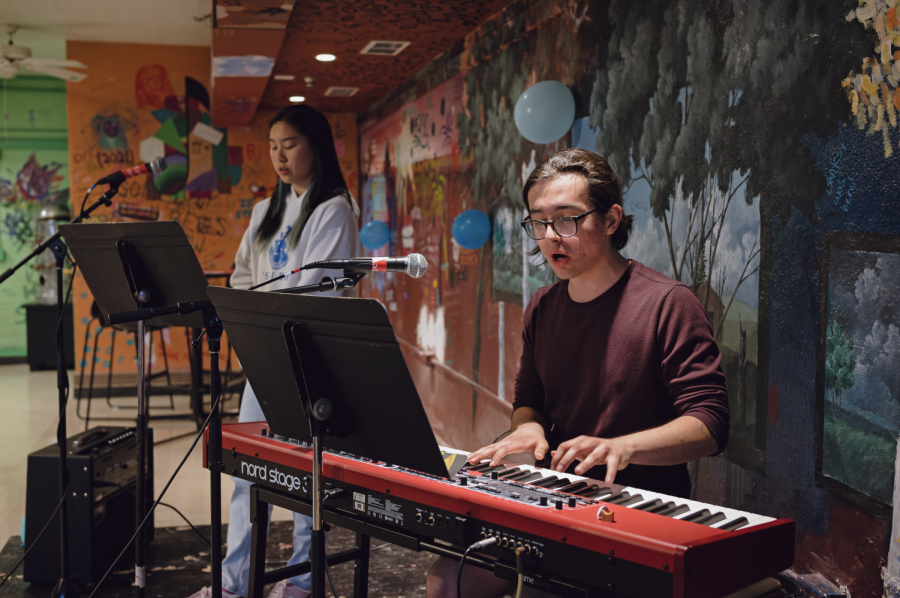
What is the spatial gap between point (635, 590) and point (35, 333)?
8.42 m

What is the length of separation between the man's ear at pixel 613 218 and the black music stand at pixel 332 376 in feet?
2.52

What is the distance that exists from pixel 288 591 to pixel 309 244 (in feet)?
3.81

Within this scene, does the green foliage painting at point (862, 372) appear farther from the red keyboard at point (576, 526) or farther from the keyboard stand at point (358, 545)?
the keyboard stand at point (358, 545)

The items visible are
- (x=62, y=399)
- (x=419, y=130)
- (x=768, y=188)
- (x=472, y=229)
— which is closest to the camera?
(x=768, y=188)

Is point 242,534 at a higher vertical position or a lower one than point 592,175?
lower

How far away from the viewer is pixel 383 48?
473 cm

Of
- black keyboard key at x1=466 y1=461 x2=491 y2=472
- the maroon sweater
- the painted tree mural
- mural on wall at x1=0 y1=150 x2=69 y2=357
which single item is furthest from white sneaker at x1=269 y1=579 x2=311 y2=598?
mural on wall at x1=0 y1=150 x2=69 y2=357

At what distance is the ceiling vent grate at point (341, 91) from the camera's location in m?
6.18

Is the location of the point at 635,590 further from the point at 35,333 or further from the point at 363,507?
the point at 35,333

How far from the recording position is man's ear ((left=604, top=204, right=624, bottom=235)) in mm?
1697

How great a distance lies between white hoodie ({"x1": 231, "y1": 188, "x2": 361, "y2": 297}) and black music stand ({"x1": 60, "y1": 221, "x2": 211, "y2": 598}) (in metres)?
0.27

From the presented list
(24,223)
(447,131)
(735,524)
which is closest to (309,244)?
(735,524)

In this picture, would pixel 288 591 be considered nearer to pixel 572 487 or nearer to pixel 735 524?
pixel 572 487

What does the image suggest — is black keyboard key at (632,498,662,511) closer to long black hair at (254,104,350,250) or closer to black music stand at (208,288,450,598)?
black music stand at (208,288,450,598)
